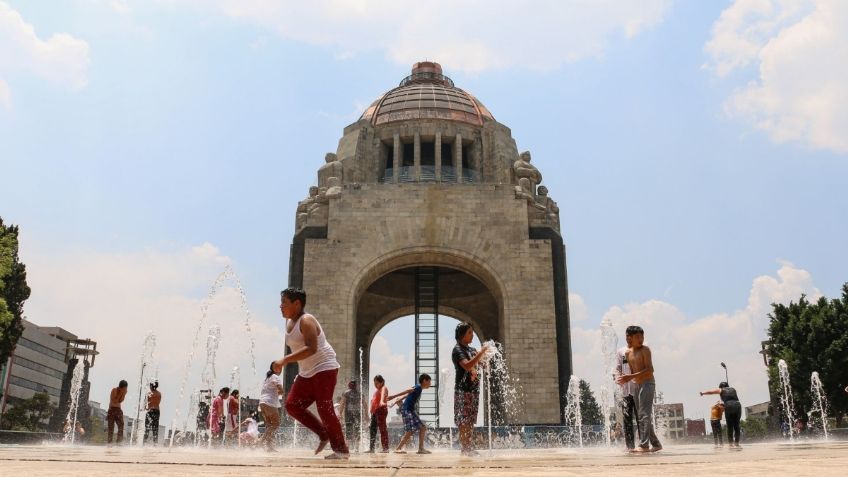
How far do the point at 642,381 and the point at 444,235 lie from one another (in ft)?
45.2

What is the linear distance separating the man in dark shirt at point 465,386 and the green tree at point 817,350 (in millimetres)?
22668

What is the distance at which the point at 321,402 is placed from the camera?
551 centimetres

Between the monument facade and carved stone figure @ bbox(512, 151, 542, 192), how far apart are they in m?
0.05

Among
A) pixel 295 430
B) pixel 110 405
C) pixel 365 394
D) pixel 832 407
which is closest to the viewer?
pixel 110 405

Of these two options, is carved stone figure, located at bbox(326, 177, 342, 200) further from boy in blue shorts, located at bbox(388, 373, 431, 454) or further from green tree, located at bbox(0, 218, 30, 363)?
boy in blue shorts, located at bbox(388, 373, 431, 454)

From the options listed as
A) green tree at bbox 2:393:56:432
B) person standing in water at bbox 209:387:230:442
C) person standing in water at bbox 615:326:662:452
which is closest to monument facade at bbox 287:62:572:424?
person standing in water at bbox 209:387:230:442

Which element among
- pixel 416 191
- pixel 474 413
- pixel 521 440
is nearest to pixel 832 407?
pixel 521 440

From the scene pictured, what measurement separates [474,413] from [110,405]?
31.0ft

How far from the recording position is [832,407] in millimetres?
24297

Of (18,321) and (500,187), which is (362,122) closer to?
(500,187)

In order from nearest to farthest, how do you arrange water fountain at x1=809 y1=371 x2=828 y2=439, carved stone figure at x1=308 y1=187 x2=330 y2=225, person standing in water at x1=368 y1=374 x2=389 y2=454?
person standing in water at x1=368 y1=374 x2=389 y2=454 → carved stone figure at x1=308 y1=187 x2=330 y2=225 → water fountain at x1=809 y1=371 x2=828 y2=439

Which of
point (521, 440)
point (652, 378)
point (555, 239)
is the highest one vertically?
point (555, 239)

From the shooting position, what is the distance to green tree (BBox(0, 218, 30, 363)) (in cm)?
1847

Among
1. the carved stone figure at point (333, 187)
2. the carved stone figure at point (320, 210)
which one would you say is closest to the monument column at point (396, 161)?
the carved stone figure at point (333, 187)
